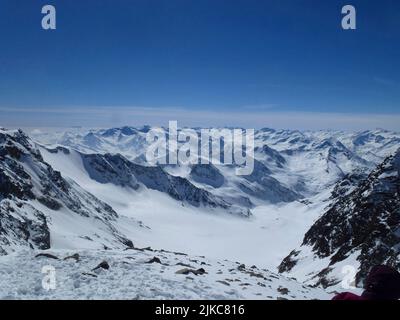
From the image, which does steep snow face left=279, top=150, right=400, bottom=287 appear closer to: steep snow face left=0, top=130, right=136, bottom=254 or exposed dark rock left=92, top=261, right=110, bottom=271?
steep snow face left=0, top=130, right=136, bottom=254

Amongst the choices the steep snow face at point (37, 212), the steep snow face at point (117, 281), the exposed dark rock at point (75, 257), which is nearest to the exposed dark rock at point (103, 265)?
the steep snow face at point (117, 281)

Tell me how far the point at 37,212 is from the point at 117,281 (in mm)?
95761

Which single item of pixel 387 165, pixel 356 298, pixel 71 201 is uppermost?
pixel 356 298

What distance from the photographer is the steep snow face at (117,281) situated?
1655 cm

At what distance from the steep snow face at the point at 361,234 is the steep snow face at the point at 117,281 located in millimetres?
48450

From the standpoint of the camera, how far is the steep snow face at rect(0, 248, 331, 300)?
651 inches

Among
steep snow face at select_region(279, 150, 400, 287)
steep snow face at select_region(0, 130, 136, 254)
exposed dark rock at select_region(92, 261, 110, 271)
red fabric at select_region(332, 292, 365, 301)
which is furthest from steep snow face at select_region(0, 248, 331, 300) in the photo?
steep snow face at select_region(279, 150, 400, 287)

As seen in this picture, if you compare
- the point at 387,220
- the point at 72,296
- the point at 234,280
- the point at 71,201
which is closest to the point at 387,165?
the point at 387,220

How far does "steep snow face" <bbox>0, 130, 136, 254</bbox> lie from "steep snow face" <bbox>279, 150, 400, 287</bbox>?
50.1 metres

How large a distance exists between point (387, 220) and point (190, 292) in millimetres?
75504

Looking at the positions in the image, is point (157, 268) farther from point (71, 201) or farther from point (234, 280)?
point (71, 201)

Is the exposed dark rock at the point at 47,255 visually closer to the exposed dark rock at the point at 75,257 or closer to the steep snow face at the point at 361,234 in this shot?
the exposed dark rock at the point at 75,257
